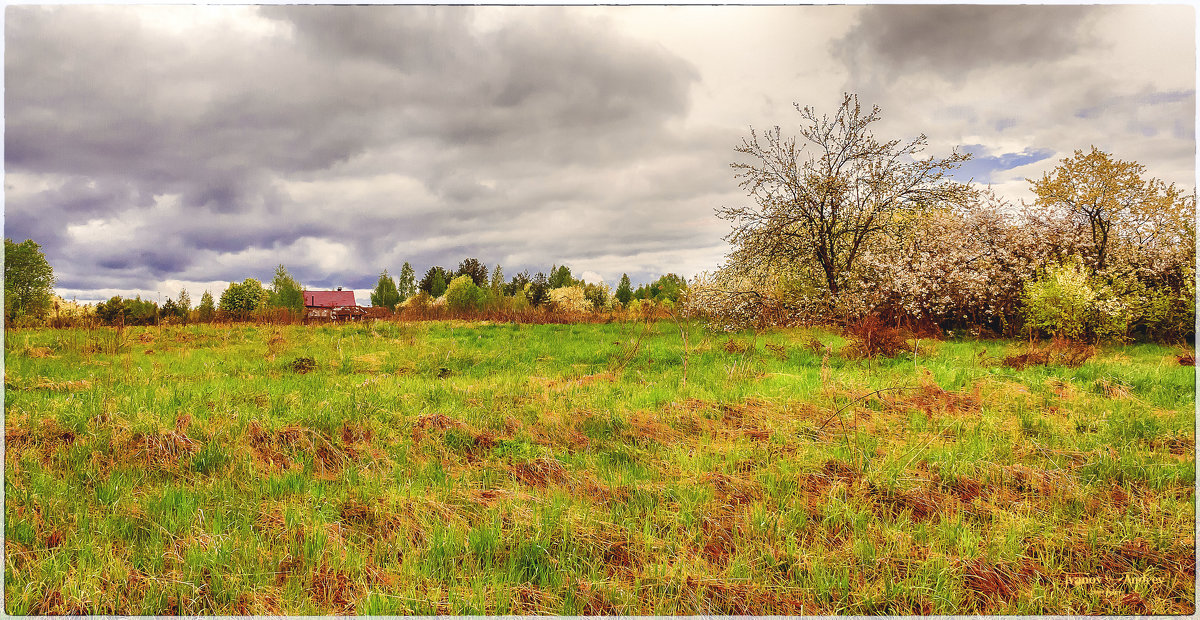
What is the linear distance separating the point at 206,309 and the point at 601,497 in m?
18.3

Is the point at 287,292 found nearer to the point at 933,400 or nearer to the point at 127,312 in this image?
the point at 127,312

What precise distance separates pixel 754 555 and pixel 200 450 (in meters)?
4.73

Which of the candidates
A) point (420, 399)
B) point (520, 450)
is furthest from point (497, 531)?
point (420, 399)

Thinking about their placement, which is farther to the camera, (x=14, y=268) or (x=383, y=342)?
(x=383, y=342)

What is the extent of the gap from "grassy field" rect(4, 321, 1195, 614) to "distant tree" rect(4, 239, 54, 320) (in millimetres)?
1511

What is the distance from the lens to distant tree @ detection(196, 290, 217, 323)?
1702 cm

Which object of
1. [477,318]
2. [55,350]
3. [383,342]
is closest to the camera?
[55,350]

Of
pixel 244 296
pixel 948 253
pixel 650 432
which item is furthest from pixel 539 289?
pixel 650 432

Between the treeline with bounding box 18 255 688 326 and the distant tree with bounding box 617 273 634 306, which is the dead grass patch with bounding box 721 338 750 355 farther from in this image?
the distant tree with bounding box 617 273 634 306

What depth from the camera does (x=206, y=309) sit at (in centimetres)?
1741

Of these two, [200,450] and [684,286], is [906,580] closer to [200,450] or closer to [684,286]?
[200,450]

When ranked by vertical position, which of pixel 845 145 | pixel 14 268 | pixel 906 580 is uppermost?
pixel 845 145

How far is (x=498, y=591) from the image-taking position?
2814 mm

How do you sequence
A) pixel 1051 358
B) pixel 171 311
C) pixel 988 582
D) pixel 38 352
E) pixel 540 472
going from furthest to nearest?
1. pixel 171 311
2. pixel 38 352
3. pixel 1051 358
4. pixel 540 472
5. pixel 988 582
